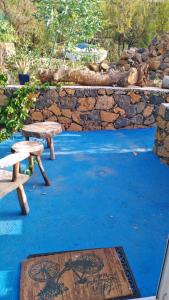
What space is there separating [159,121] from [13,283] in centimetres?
298

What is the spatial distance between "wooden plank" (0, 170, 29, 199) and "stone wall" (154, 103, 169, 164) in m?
2.15

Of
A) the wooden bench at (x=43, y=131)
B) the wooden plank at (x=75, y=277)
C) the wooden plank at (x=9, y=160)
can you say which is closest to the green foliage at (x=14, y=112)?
the wooden bench at (x=43, y=131)

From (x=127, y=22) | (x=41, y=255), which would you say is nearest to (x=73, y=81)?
(x=41, y=255)

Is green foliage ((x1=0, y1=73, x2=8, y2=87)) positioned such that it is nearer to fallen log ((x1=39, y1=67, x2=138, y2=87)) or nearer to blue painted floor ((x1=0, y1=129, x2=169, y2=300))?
fallen log ((x1=39, y1=67, x2=138, y2=87))

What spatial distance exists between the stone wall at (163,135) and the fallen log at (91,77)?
1493 millimetres

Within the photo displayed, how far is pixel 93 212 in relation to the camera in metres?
2.69

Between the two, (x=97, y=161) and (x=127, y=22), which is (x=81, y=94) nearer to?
(x=97, y=161)

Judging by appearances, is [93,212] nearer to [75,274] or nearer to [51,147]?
[75,274]

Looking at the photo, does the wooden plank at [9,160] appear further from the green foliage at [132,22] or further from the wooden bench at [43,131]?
the green foliage at [132,22]

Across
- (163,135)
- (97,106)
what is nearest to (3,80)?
(97,106)

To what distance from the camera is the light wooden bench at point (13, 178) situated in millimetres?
2270

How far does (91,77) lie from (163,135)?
198 centimetres

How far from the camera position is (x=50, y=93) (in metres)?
5.03

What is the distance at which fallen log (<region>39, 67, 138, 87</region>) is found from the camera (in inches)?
205
